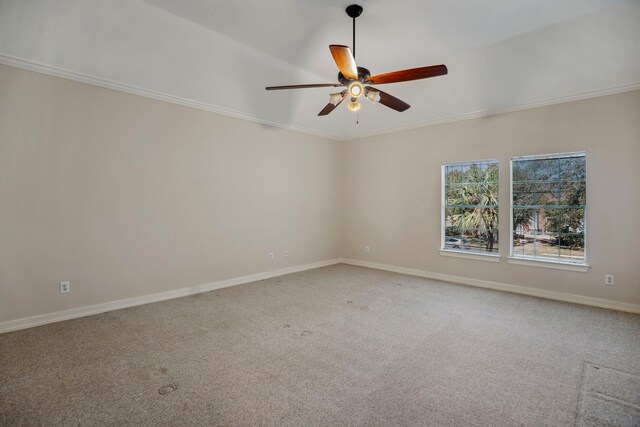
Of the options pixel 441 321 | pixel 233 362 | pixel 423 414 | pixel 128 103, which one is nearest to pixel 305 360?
pixel 233 362

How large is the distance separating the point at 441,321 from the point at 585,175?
113 inches

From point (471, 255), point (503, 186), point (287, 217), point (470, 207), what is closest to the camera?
point (503, 186)

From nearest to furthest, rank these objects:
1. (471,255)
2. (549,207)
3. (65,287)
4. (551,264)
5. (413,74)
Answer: (413,74), (65,287), (551,264), (549,207), (471,255)

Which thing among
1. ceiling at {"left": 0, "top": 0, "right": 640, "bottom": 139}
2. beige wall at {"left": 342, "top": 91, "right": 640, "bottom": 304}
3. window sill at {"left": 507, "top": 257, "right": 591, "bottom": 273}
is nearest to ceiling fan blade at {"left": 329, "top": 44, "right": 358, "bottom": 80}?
ceiling at {"left": 0, "top": 0, "right": 640, "bottom": 139}

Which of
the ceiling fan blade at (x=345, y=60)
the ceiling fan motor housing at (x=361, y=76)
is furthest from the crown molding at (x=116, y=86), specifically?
the ceiling fan blade at (x=345, y=60)

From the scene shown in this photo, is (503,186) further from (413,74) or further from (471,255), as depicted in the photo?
(413,74)

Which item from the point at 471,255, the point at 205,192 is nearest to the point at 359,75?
the point at 205,192

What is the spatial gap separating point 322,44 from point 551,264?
4.35m

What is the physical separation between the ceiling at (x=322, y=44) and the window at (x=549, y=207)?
0.95 m

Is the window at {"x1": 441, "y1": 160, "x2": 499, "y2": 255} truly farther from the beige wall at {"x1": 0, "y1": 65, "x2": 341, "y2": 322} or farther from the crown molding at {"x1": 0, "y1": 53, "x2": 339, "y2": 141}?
the crown molding at {"x1": 0, "y1": 53, "x2": 339, "y2": 141}

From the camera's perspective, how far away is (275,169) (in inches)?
226

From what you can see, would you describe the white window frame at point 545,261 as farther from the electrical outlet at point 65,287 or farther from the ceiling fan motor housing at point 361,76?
the electrical outlet at point 65,287

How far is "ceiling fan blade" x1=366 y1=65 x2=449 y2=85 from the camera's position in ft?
8.58

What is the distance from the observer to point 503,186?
484 centimetres
